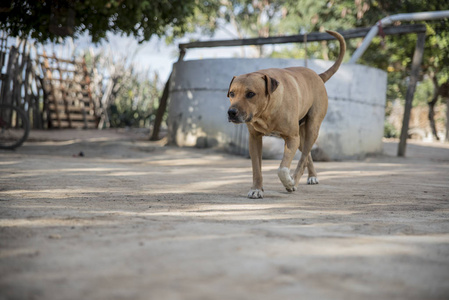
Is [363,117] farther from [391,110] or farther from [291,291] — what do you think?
[391,110]

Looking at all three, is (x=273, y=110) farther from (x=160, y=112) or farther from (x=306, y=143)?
(x=160, y=112)

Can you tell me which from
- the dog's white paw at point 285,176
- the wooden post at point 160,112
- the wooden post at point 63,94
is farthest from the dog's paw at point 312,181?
the wooden post at point 63,94

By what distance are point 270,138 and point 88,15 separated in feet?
15.7

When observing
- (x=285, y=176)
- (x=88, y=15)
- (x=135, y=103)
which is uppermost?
(x=88, y=15)

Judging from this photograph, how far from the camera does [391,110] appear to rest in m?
31.5

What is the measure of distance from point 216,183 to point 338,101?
19.0 ft

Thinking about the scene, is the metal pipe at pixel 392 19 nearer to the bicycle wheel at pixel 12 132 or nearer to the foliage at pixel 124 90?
the bicycle wheel at pixel 12 132

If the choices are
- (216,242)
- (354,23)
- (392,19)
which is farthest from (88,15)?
(354,23)

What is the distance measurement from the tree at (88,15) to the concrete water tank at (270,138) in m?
1.35

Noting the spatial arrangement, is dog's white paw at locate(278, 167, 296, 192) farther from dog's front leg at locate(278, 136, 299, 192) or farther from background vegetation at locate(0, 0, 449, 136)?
background vegetation at locate(0, 0, 449, 136)

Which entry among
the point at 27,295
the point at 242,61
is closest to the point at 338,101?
the point at 242,61

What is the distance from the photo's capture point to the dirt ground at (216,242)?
5.94 feet

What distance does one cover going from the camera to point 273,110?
15.8 feet

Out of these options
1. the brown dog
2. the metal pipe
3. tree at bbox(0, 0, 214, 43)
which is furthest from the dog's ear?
the metal pipe
